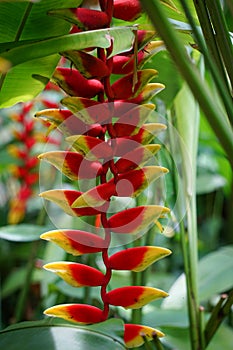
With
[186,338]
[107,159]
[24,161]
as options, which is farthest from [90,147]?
[24,161]

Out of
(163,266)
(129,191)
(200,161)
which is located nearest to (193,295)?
(129,191)

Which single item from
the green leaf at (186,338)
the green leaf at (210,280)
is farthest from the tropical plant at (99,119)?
the green leaf at (210,280)

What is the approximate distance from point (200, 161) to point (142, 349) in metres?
1.05

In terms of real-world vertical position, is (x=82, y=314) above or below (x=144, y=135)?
below

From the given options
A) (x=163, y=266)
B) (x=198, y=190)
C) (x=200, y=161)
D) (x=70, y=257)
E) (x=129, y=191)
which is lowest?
(x=163, y=266)

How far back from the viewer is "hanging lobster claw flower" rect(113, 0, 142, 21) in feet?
1.51

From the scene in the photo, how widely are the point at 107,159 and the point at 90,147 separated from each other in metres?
0.02

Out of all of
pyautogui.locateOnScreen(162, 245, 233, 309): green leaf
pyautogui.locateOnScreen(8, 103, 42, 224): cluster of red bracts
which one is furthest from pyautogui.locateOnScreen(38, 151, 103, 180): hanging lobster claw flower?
pyautogui.locateOnScreen(8, 103, 42, 224): cluster of red bracts

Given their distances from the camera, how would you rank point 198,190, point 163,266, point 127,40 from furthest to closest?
point 163,266 < point 198,190 < point 127,40

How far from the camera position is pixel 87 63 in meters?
0.44

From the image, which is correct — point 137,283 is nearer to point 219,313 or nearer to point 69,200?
point 219,313

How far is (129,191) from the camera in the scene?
1.53 ft

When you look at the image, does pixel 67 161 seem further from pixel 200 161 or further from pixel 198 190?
pixel 200 161

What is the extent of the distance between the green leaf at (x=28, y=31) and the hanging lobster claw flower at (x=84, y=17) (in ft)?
0.10
